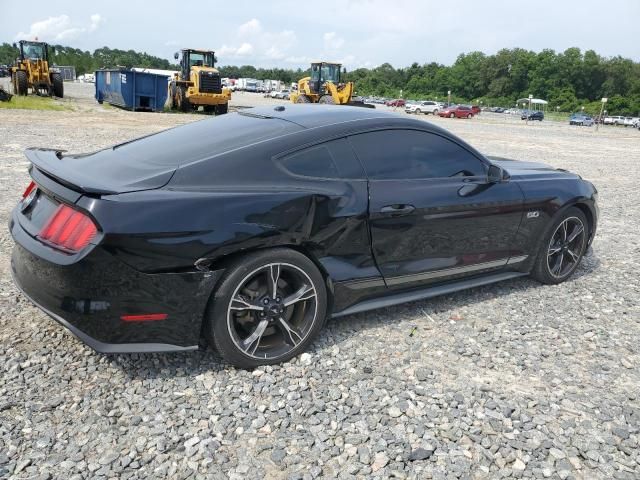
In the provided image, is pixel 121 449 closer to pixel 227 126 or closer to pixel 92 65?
pixel 227 126

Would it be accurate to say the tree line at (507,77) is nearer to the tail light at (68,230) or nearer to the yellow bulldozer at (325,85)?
the yellow bulldozer at (325,85)

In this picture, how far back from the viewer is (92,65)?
113 meters

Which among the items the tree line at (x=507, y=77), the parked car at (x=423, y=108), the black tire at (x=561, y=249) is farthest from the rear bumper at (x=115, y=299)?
the tree line at (x=507, y=77)

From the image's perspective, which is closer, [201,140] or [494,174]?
[201,140]

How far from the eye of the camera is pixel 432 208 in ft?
12.3

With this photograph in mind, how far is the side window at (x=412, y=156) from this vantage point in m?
3.60

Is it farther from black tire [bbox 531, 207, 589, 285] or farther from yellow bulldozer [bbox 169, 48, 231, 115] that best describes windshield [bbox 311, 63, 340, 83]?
black tire [bbox 531, 207, 589, 285]

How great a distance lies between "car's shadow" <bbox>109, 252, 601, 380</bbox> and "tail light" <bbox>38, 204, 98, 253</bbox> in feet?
2.69

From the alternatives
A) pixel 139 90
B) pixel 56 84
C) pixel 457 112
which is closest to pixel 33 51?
pixel 56 84

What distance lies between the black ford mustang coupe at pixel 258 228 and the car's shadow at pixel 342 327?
0.23 meters

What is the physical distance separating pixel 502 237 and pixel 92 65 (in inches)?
4924

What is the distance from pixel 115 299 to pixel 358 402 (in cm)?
139

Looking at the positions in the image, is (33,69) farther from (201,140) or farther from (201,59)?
(201,140)

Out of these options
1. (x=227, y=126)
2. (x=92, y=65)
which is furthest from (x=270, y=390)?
(x=92, y=65)
